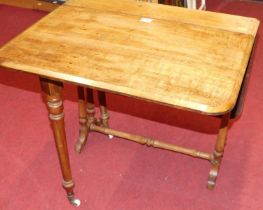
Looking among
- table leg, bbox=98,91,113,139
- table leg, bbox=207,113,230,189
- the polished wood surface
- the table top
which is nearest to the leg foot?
table leg, bbox=98,91,113,139

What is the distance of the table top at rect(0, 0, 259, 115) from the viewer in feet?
3.98

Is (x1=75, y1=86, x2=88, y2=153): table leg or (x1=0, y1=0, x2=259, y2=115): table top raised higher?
(x1=0, y1=0, x2=259, y2=115): table top

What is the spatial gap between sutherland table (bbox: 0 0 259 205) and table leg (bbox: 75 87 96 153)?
39cm

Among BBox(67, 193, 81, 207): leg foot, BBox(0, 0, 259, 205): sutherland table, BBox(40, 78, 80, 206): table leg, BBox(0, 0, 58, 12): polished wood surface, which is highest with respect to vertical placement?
BBox(0, 0, 259, 205): sutherland table

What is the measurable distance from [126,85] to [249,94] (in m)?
1.51

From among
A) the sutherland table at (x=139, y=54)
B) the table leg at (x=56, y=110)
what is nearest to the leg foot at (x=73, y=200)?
the sutherland table at (x=139, y=54)

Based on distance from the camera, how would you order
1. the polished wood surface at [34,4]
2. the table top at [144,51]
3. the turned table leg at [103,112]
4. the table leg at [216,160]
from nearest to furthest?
the table top at [144,51], the table leg at [216,160], the turned table leg at [103,112], the polished wood surface at [34,4]

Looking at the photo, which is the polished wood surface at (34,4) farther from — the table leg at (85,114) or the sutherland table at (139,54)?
the sutherland table at (139,54)

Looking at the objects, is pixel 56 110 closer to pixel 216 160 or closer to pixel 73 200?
pixel 73 200

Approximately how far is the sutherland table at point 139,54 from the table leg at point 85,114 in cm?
39

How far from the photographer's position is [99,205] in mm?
1870

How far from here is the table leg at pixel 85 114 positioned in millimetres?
2010

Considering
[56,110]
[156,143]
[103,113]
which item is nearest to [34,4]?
[103,113]

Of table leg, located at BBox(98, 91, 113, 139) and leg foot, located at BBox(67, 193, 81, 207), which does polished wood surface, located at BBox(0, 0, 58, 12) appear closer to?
table leg, located at BBox(98, 91, 113, 139)
